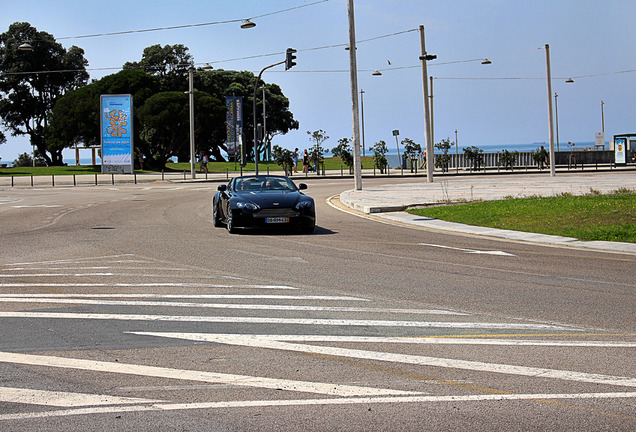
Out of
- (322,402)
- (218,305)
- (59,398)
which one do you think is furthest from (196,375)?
(218,305)

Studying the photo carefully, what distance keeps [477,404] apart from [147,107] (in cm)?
7272

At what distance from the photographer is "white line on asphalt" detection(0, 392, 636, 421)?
15.2 ft

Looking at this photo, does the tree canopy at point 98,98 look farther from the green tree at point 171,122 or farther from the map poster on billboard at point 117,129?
the map poster on billboard at point 117,129

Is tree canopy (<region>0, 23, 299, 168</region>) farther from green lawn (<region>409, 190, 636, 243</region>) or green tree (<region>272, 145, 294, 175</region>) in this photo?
green lawn (<region>409, 190, 636, 243</region>)

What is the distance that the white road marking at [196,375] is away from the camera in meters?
5.05

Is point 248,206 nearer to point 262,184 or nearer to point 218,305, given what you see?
point 262,184

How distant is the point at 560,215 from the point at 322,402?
15402 millimetres

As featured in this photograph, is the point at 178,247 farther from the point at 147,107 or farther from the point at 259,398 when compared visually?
the point at 147,107

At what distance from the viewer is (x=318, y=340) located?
21.2 feet

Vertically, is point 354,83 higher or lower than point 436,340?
higher

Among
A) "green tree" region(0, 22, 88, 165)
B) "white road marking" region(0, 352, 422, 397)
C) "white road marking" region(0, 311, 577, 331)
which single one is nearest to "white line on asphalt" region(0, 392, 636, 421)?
"white road marking" region(0, 352, 422, 397)

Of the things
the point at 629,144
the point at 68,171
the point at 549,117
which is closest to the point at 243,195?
the point at 549,117

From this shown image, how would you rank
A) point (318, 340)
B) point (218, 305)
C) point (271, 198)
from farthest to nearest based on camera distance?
point (271, 198), point (218, 305), point (318, 340)

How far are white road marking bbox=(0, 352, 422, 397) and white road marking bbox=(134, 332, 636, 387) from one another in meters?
0.81
